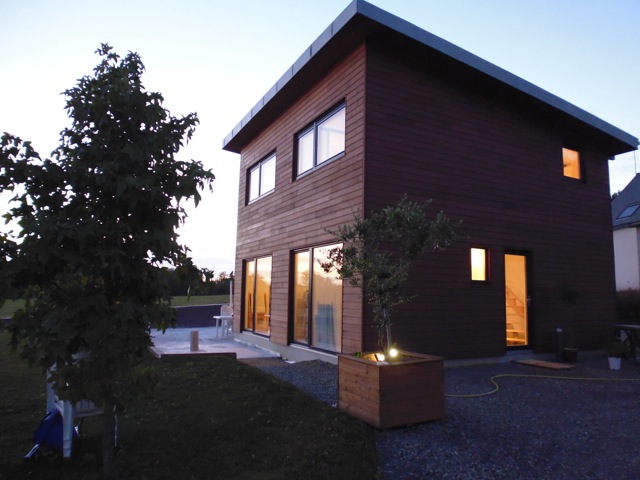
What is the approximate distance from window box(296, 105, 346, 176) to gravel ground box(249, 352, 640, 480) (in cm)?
393

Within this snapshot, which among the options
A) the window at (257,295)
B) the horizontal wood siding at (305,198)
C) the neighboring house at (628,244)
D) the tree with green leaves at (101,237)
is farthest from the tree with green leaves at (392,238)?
the neighboring house at (628,244)

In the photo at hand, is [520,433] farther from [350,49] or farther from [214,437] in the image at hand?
[350,49]

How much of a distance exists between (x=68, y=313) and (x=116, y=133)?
1314 millimetres

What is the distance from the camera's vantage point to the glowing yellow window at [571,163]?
1009 cm

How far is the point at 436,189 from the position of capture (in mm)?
7758

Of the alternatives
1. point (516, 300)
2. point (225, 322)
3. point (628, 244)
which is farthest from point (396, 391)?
point (628, 244)

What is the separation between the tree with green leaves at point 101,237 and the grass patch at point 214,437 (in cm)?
61

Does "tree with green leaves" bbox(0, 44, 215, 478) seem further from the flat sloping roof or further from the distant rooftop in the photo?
the distant rooftop

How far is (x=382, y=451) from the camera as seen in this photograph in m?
3.88

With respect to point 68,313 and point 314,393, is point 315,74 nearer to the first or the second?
point 314,393

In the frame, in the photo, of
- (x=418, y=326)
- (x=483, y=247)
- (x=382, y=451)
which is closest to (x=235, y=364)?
(x=418, y=326)

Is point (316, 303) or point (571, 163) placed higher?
point (571, 163)

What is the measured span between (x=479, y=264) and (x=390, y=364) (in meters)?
4.60

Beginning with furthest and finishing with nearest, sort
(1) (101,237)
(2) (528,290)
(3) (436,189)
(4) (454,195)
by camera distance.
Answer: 1. (2) (528,290)
2. (4) (454,195)
3. (3) (436,189)
4. (1) (101,237)
